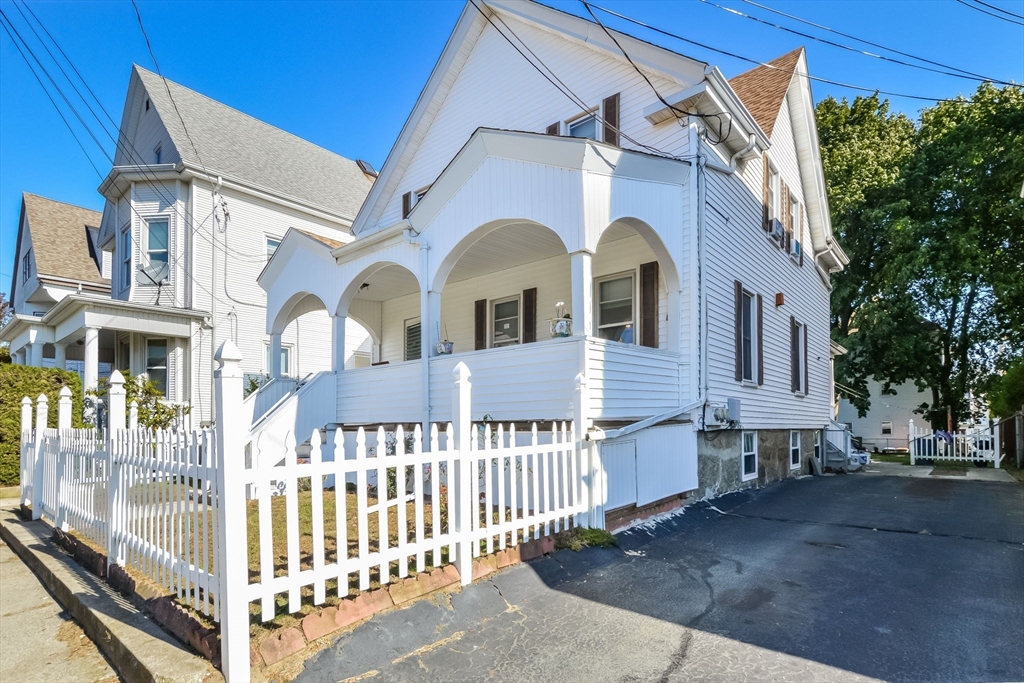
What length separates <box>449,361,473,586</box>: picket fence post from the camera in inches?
183

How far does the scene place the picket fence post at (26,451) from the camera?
315 inches

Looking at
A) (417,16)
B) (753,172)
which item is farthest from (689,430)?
(417,16)

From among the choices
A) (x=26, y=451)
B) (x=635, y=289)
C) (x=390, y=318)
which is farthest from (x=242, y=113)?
(x=635, y=289)

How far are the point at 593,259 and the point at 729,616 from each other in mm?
6840

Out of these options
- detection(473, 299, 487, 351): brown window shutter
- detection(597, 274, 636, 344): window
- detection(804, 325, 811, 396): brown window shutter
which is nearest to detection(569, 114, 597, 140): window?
detection(597, 274, 636, 344): window

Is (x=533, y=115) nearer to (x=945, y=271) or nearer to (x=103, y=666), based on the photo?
(x=103, y=666)

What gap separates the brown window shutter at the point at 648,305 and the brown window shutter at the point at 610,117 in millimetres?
2471

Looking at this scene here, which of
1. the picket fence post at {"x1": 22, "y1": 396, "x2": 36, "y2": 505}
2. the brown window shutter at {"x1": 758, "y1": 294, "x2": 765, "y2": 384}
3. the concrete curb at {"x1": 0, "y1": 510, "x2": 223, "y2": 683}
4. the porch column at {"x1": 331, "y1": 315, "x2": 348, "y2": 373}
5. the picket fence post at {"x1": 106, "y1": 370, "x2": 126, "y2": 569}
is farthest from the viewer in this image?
the brown window shutter at {"x1": 758, "y1": 294, "x2": 765, "y2": 384}

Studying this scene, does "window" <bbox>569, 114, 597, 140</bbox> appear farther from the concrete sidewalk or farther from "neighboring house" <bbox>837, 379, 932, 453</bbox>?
"neighboring house" <bbox>837, 379, 932, 453</bbox>

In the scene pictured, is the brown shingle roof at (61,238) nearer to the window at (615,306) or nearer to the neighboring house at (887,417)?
the window at (615,306)

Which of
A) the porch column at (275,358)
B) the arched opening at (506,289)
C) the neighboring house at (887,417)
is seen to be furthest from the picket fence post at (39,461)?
the neighboring house at (887,417)

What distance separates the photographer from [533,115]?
1184 centimetres

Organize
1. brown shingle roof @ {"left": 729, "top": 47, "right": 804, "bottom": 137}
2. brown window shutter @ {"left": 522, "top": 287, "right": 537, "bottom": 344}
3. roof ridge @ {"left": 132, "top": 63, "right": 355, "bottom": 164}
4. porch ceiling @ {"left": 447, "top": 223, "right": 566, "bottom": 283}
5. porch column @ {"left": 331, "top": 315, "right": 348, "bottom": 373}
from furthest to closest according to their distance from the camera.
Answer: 1. roof ridge @ {"left": 132, "top": 63, "right": 355, "bottom": 164}
2. brown shingle roof @ {"left": 729, "top": 47, "right": 804, "bottom": 137}
3. brown window shutter @ {"left": 522, "top": 287, "right": 537, "bottom": 344}
4. porch column @ {"left": 331, "top": 315, "right": 348, "bottom": 373}
5. porch ceiling @ {"left": 447, "top": 223, "right": 566, "bottom": 283}

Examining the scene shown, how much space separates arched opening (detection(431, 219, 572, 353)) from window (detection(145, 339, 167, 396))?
324 inches
